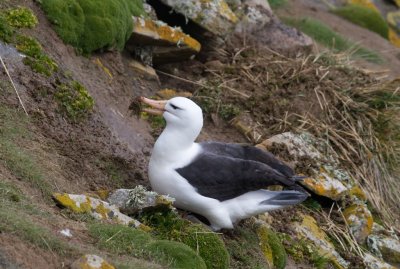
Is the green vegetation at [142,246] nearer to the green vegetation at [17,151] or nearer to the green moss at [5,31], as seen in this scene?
the green vegetation at [17,151]

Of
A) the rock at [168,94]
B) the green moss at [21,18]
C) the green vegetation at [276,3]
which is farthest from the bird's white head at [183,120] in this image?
the green vegetation at [276,3]

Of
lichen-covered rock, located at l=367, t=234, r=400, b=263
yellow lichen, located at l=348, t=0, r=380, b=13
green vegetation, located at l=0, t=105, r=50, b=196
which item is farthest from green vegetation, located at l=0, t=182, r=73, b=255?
yellow lichen, located at l=348, t=0, r=380, b=13

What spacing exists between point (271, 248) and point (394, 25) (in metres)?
16.1

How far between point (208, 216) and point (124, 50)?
13.1 ft

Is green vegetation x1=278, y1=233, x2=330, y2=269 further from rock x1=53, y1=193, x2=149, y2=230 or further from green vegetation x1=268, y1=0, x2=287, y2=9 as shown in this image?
green vegetation x1=268, y1=0, x2=287, y2=9

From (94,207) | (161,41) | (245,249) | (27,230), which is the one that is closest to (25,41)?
(94,207)

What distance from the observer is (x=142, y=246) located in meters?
5.88

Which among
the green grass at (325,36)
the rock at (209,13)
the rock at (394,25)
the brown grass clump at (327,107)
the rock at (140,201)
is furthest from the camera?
the rock at (394,25)

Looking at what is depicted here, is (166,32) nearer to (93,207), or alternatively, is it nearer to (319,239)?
(319,239)

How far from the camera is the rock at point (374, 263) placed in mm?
9312

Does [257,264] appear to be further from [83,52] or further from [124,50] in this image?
[124,50]

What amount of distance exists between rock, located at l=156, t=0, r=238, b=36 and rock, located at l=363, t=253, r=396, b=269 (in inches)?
162

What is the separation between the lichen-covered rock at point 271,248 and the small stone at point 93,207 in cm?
164

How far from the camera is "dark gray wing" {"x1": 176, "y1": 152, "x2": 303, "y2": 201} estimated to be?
281 inches
